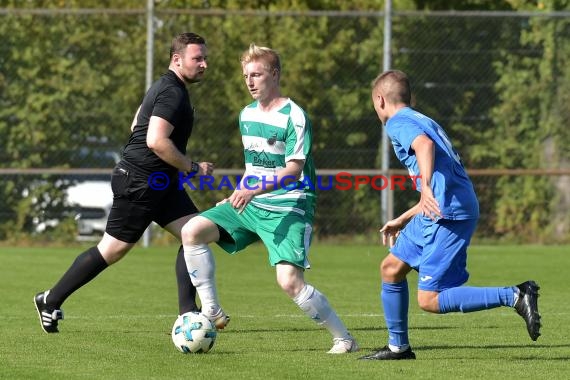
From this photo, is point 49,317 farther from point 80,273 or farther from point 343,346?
point 343,346

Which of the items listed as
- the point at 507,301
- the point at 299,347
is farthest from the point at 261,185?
the point at 507,301

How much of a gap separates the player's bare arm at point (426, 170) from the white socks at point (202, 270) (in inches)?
62.3

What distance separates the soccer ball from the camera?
7.36 m

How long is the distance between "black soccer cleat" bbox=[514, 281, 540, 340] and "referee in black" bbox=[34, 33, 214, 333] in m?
2.43

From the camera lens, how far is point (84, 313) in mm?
9617

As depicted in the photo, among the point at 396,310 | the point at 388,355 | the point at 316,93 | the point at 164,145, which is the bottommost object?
the point at 388,355

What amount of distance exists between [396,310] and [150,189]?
214 cm

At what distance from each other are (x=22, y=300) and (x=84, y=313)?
1.06 m

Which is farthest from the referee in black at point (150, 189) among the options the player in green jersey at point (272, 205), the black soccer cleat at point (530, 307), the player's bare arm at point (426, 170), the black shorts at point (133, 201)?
the black soccer cleat at point (530, 307)

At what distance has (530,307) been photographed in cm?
655

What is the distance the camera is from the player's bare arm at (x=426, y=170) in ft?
21.4

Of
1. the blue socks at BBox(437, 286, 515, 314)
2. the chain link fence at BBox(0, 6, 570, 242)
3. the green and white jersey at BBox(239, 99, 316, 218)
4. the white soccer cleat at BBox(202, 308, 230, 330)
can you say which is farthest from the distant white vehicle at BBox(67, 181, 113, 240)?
the blue socks at BBox(437, 286, 515, 314)

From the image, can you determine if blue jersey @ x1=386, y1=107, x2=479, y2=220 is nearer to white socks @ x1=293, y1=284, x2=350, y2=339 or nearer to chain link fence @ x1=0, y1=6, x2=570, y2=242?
white socks @ x1=293, y1=284, x2=350, y2=339

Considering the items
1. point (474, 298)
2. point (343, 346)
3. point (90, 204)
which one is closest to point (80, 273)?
point (343, 346)
